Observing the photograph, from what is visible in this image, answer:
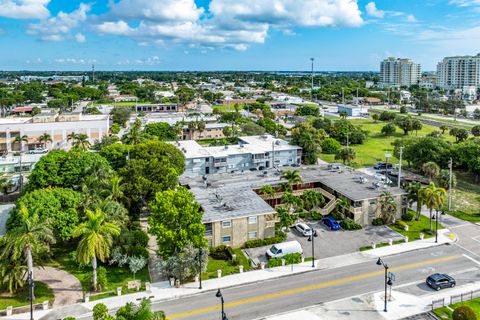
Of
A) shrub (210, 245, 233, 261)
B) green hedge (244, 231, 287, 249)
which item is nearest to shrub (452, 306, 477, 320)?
green hedge (244, 231, 287, 249)

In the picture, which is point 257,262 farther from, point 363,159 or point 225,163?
point 363,159

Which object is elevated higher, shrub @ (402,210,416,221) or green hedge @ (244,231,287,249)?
shrub @ (402,210,416,221)

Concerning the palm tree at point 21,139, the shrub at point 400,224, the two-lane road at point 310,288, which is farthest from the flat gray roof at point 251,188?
the palm tree at point 21,139

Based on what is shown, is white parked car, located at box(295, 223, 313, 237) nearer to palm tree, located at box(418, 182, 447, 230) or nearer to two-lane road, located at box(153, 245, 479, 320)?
two-lane road, located at box(153, 245, 479, 320)

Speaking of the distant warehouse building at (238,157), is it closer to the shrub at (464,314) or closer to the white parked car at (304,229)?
the white parked car at (304,229)

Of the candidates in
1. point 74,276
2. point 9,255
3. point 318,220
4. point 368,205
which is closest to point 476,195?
point 368,205

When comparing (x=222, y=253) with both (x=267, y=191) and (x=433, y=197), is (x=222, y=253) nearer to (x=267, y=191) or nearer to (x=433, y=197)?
(x=267, y=191)
